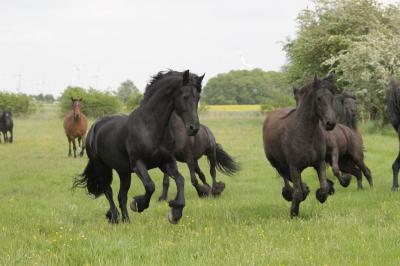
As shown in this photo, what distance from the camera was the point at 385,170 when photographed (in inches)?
633

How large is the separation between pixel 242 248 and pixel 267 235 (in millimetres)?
923

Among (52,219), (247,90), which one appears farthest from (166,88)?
(247,90)

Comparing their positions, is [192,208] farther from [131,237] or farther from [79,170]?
[79,170]

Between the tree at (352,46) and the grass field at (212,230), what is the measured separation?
20902mm

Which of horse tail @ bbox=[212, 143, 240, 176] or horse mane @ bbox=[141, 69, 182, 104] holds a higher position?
horse mane @ bbox=[141, 69, 182, 104]

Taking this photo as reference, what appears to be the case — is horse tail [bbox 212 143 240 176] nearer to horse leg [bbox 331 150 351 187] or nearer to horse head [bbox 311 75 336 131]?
horse leg [bbox 331 150 351 187]

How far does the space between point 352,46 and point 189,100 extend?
30.5 m

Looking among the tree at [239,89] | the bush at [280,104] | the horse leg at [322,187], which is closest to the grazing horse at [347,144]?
the horse leg at [322,187]

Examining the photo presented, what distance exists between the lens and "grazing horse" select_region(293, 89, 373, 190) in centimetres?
1109

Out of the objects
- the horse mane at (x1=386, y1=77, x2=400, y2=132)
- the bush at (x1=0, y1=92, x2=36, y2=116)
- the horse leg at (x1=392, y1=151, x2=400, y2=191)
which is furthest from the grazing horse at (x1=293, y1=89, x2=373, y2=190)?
the bush at (x1=0, y1=92, x2=36, y2=116)

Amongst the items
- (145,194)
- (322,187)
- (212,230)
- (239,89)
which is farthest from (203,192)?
(239,89)

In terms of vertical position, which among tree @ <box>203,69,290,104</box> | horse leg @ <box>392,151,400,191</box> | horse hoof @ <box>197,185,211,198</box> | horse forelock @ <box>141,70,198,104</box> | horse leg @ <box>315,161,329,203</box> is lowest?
horse hoof @ <box>197,185,211,198</box>

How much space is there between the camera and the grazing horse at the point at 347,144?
11086mm

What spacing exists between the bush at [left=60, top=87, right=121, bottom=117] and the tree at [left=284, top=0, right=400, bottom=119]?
30871 millimetres
